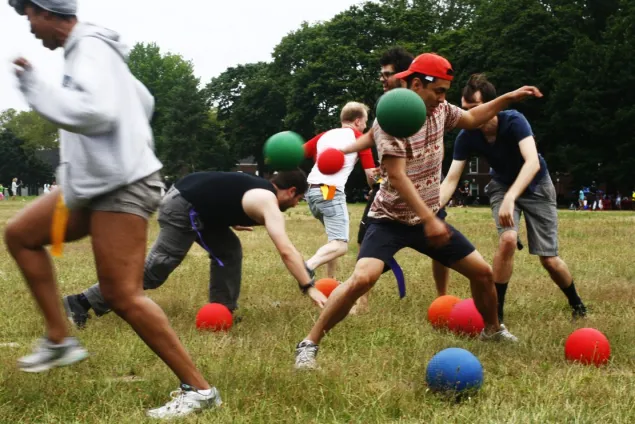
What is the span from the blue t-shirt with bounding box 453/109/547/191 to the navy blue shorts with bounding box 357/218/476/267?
1.64 metres

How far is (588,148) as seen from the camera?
47.4 m

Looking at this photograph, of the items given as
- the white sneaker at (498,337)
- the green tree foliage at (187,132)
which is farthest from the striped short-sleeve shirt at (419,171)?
the green tree foliage at (187,132)

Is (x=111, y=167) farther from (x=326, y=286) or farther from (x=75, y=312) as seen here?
(x=326, y=286)

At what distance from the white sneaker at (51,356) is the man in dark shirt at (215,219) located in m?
1.80

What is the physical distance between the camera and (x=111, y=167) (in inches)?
149

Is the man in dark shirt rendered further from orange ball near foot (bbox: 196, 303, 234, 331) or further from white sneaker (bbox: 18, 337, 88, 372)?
white sneaker (bbox: 18, 337, 88, 372)

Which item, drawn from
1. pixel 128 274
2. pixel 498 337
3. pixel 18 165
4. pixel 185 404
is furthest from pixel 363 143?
pixel 18 165

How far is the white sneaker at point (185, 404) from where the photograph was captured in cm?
397

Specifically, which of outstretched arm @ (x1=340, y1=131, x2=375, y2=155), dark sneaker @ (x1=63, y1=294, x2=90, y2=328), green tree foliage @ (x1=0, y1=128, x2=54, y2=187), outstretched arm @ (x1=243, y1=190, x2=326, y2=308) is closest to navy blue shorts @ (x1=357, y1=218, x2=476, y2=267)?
outstretched arm @ (x1=243, y1=190, x2=326, y2=308)

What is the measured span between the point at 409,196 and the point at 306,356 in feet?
3.98

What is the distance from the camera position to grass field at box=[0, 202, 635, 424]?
163 inches

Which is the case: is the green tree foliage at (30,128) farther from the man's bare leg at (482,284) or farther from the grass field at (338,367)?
the man's bare leg at (482,284)

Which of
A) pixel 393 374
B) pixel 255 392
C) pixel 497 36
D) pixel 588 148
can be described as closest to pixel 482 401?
pixel 393 374

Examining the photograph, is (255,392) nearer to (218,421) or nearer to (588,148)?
(218,421)
